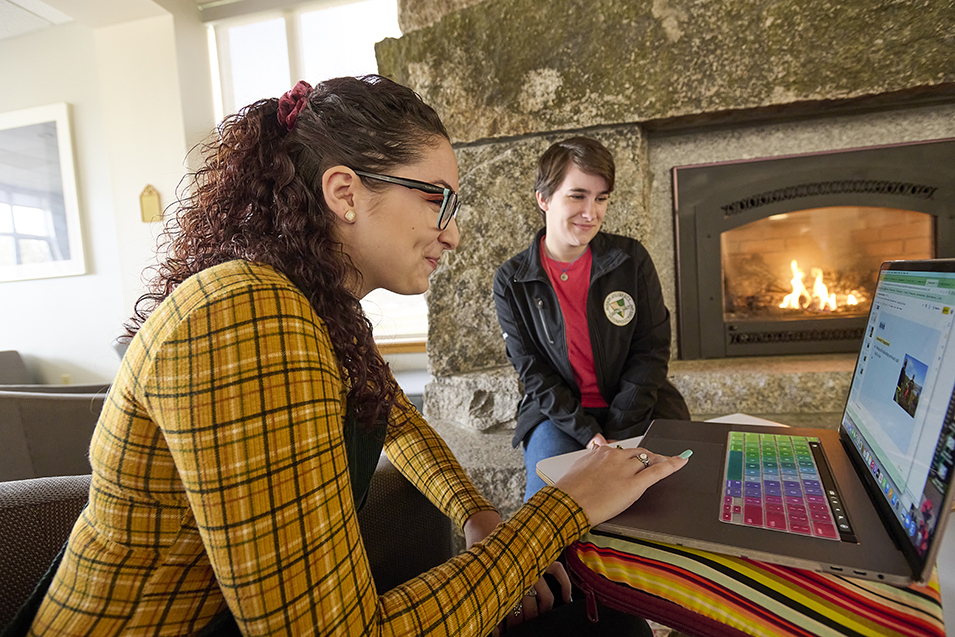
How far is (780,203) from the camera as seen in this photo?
6.40 feet

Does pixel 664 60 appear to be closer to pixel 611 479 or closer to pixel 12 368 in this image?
pixel 611 479

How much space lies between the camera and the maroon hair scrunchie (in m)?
0.75

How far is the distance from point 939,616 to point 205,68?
4.40 metres

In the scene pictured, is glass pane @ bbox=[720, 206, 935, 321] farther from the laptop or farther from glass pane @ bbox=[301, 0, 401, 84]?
glass pane @ bbox=[301, 0, 401, 84]

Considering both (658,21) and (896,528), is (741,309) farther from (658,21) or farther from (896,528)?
(896,528)

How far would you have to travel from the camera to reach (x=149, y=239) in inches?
147

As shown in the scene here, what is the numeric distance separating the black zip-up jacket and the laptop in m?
0.71

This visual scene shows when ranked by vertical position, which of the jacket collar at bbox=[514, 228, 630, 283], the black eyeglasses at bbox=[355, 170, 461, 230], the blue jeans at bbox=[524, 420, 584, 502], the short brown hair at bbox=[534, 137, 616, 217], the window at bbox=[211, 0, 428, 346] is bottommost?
the blue jeans at bbox=[524, 420, 584, 502]

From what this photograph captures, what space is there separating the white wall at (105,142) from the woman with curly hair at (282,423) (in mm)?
3344

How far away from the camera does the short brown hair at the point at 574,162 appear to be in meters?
1.58

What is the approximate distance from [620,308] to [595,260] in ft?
0.53

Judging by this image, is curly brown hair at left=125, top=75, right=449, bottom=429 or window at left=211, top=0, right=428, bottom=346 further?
window at left=211, top=0, right=428, bottom=346

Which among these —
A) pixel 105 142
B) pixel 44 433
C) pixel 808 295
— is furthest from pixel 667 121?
pixel 105 142

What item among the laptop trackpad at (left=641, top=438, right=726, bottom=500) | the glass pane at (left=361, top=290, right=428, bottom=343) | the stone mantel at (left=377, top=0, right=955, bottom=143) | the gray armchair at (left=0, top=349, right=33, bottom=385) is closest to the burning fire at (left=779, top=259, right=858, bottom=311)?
the stone mantel at (left=377, top=0, right=955, bottom=143)
